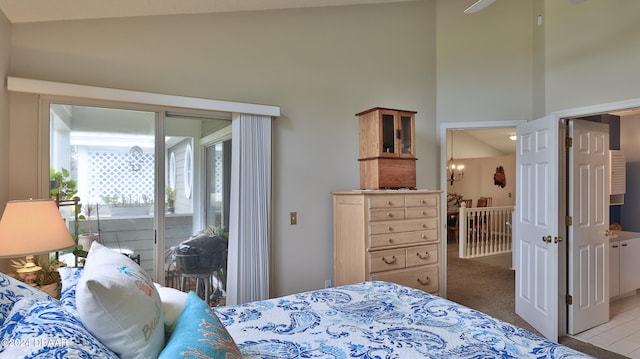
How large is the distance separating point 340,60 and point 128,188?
7.33 feet

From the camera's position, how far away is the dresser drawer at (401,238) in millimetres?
2922

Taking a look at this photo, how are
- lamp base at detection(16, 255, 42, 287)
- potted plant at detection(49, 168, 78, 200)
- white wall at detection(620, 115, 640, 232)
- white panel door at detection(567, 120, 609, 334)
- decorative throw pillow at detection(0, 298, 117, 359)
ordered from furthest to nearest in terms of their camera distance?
white wall at detection(620, 115, 640, 232)
white panel door at detection(567, 120, 609, 334)
potted plant at detection(49, 168, 78, 200)
lamp base at detection(16, 255, 42, 287)
decorative throw pillow at detection(0, 298, 117, 359)

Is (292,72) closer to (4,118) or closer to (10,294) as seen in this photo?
(4,118)

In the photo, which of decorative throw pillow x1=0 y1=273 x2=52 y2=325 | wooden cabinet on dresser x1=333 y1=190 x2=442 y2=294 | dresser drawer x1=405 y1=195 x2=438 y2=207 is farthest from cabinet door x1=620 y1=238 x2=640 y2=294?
decorative throw pillow x1=0 y1=273 x2=52 y2=325

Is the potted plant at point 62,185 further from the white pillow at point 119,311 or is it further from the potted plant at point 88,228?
the white pillow at point 119,311

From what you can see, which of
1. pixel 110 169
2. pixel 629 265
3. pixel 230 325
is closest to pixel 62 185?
pixel 110 169

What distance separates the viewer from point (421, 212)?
10.4 feet

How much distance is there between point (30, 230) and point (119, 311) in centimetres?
128

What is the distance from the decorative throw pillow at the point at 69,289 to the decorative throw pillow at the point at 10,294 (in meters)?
0.06

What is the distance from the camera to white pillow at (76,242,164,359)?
35.5 inches

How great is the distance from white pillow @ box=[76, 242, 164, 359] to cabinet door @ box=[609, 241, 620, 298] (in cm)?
494

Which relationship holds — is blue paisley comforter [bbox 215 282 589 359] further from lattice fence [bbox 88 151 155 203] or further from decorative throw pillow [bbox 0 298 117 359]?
lattice fence [bbox 88 151 155 203]

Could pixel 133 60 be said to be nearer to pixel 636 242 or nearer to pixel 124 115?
pixel 124 115

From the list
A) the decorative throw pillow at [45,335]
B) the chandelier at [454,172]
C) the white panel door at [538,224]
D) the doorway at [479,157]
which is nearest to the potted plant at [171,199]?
the decorative throw pillow at [45,335]
